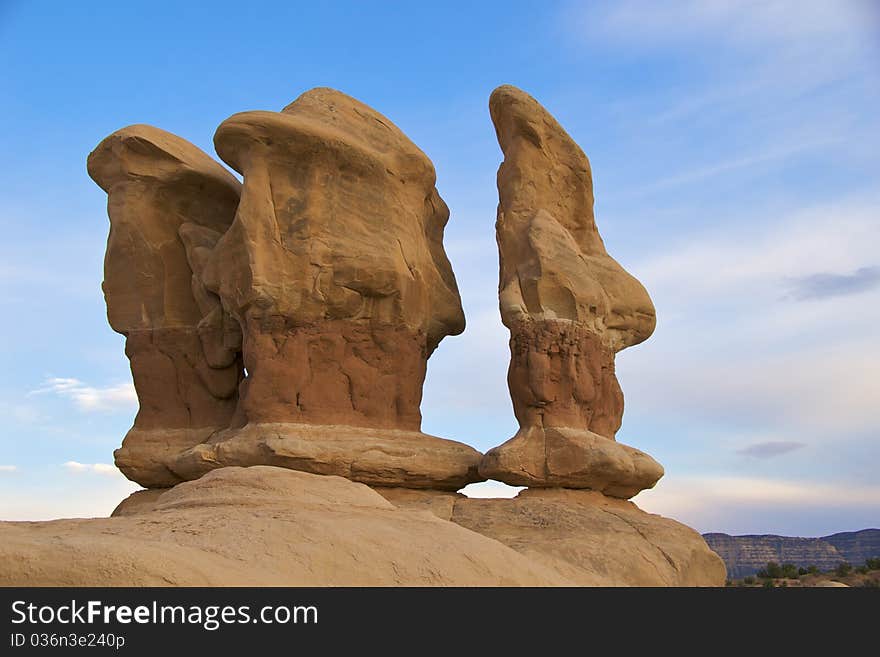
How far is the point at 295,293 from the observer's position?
13.3 metres

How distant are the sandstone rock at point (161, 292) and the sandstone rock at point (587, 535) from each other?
308cm

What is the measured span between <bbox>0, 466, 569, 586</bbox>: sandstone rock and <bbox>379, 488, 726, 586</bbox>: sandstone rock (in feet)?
3.97

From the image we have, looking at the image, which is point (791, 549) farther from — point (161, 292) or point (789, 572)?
point (161, 292)

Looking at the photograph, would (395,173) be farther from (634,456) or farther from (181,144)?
(634,456)

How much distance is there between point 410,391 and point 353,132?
3.21 m

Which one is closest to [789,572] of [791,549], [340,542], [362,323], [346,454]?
[362,323]

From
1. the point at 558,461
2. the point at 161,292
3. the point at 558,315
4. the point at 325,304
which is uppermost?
the point at 161,292

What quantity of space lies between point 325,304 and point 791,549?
3909cm

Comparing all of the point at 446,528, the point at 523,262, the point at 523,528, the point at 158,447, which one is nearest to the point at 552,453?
the point at 523,528

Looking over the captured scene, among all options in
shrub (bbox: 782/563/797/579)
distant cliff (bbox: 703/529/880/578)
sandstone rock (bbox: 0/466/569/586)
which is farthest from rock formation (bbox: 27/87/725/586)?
distant cliff (bbox: 703/529/880/578)

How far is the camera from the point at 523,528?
12.0 metres

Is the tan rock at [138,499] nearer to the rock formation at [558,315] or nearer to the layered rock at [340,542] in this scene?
the layered rock at [340,542]

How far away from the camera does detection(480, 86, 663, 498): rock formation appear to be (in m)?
13.0

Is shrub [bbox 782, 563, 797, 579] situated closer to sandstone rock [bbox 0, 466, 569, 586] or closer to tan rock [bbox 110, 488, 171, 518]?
Answer: tan rock [bbox 110, 488, 171, 518]
